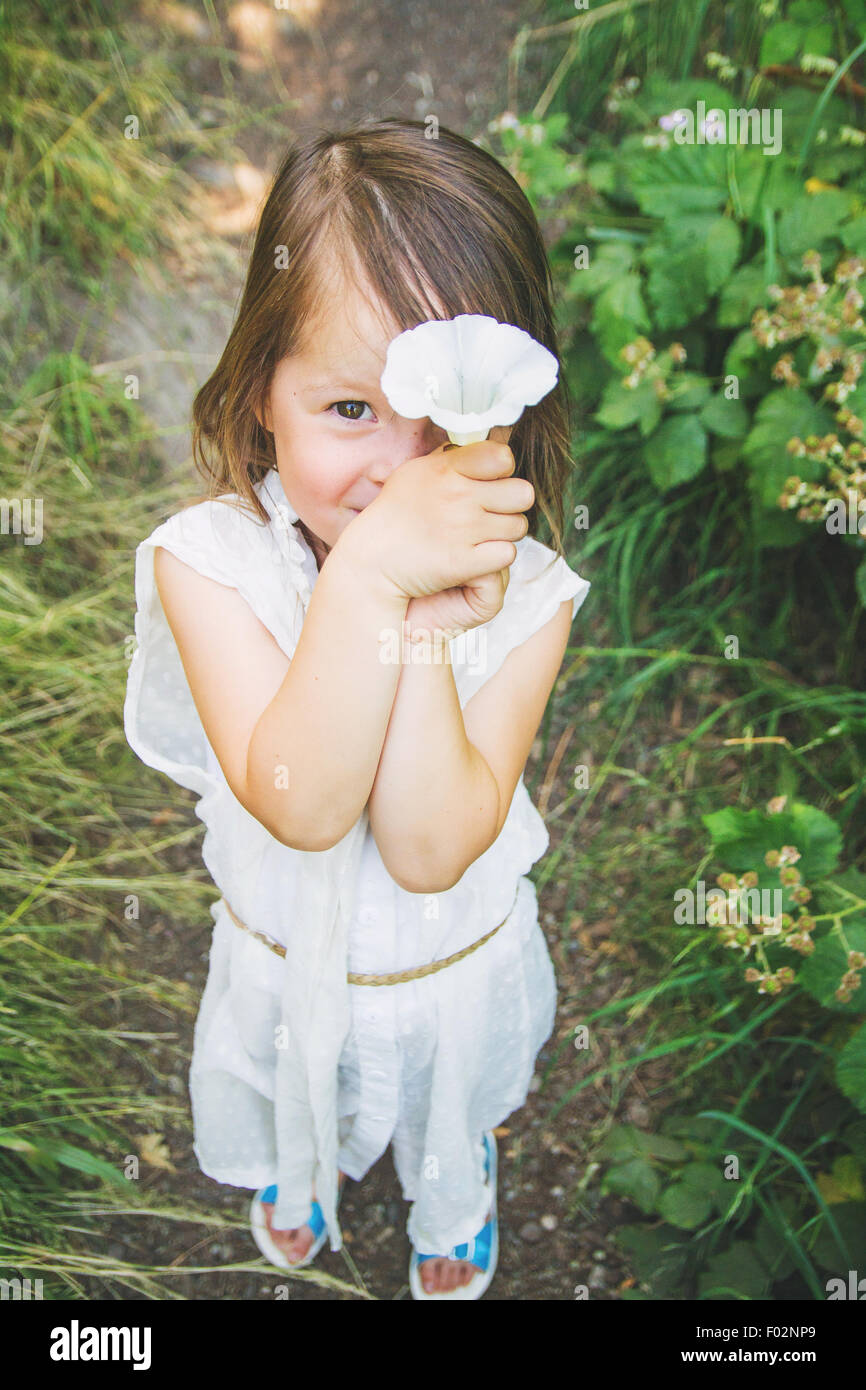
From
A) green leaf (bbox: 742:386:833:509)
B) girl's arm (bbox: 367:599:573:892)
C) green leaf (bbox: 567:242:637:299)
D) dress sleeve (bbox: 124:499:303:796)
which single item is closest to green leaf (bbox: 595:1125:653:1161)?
girl's arm (bbox: 367:599:573:892)

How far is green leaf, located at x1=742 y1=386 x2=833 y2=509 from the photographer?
193 centimetres

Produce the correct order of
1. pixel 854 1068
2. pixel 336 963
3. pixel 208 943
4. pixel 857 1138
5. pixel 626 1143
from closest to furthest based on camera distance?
pixel 336 963, pixel 854 1068, pixel 857 1138, pixel 626 1143, pixel 208 943

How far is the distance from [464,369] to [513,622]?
461 mm

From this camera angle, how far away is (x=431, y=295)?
1.10 meters

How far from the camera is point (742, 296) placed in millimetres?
2057

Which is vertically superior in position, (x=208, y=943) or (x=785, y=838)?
(x=785, y=838)

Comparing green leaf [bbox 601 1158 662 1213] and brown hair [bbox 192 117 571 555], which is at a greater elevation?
brown hair [bbox 192 117 571 555]

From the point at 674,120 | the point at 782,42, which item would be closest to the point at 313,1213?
the point at 674,120

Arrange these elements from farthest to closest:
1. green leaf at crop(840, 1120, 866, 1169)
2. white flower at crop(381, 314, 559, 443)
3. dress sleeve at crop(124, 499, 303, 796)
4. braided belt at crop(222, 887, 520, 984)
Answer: green leaf at crop(840, 1120, 866, 1169) < braided belt at crop(222, 887, 520, 984) < dress sleeve at crop(124, 499, 303, 796) < white flower at crop(381, 314, 559, 443)

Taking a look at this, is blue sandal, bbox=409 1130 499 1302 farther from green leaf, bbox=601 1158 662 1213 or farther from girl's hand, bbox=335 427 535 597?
girl's hand, bbox=335 427 535 597

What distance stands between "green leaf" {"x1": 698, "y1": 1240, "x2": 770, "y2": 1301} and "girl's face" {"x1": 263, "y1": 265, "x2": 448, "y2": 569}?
1.47m

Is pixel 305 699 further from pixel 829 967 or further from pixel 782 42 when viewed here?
pixel 782 42
